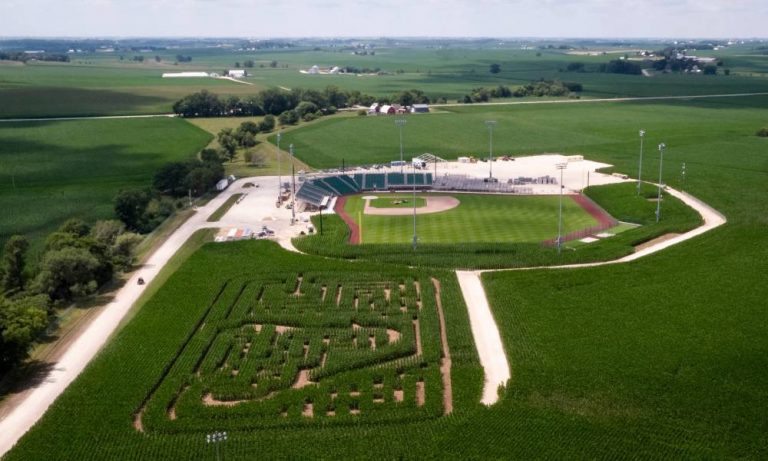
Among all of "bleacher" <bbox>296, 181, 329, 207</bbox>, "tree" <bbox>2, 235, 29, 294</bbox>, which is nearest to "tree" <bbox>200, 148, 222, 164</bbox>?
"bleacher" <bbox>296, 181, 329, 207</bbox>

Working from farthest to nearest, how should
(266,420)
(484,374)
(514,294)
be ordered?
(514,294) < (484,374) < (266,420)

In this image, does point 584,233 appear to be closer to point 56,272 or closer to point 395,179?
point 395,179

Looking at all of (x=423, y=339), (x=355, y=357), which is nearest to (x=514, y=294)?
(x=423, y=339)

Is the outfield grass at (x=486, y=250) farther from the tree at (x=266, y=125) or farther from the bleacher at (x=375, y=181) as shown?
the tree at (x=266, y=125)

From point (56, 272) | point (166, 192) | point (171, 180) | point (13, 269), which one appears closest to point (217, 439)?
point (56, 272)

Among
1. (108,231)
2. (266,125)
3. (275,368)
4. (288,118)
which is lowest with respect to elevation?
(275,368)

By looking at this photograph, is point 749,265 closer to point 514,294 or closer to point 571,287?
point 571,287

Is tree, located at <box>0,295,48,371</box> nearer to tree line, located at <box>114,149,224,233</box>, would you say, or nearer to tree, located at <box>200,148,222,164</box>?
tree line, located at <box>114,149,224,233</box>
